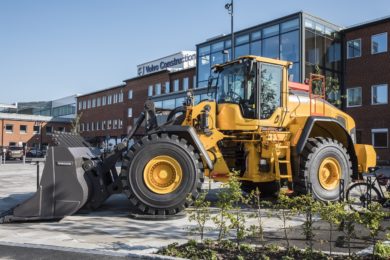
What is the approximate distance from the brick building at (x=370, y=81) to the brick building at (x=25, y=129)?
45.9 metres

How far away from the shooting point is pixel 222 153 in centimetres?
1041

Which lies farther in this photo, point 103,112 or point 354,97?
point 103,112

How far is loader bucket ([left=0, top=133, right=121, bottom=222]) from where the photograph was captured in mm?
8344

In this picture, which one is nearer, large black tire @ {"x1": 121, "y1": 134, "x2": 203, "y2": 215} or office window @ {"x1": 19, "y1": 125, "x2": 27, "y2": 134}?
large black tire @ {"x1": 121, "y1": 134, "x2": 203, "y2": 215}

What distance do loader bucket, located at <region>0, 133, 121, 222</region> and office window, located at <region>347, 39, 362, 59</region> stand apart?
92.8 ft

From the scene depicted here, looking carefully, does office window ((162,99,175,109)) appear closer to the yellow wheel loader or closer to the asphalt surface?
the yellow wheel loader

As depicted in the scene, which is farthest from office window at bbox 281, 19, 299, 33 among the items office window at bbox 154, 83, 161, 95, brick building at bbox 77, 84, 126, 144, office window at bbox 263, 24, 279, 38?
brick building at bbox 77, 84, 126, 144

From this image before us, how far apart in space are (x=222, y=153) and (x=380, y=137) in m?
23.7

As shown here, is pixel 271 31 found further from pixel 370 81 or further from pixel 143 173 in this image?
pixel 143 173

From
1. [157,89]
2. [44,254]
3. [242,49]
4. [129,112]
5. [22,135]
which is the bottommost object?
[44,254]

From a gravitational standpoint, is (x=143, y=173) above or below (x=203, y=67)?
below

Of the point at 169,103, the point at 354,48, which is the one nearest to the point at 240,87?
the point at 354,48

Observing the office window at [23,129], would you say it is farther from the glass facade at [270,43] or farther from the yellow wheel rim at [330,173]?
the yellow wheel rim at [330,173]

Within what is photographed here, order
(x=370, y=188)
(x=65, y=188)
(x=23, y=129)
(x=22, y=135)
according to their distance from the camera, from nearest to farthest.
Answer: (x=65, y=188) → (x=370, y=188) → (x=22, y=135) → (x=23, y=129)
